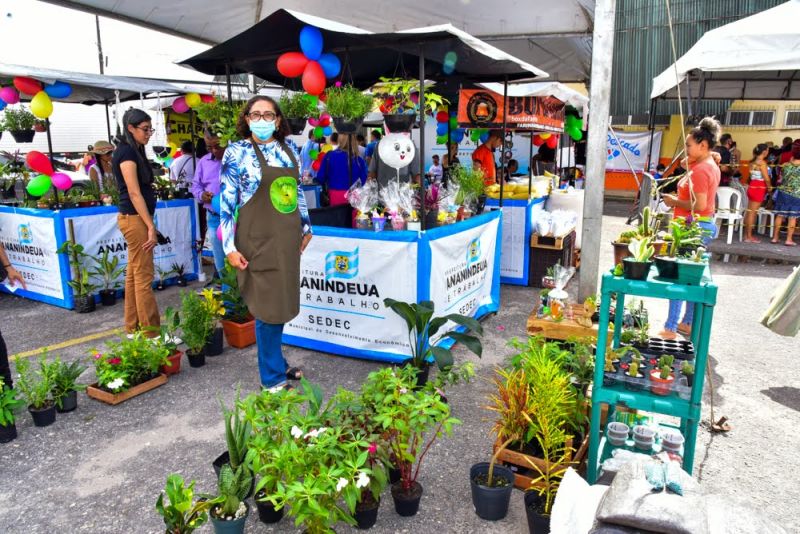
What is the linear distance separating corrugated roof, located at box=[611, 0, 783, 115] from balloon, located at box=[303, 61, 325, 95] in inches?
551

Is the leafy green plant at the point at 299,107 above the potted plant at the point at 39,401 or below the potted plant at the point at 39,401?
above

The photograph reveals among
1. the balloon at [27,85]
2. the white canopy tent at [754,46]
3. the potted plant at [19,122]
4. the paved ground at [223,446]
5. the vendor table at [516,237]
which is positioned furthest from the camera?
the white canopy tent at [754,46]

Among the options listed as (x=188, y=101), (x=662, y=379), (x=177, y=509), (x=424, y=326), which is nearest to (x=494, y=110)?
(x=424, y=326)

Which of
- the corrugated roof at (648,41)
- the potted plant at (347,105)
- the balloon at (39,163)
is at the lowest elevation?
the balloon at (39,163)

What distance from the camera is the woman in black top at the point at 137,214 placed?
15.7 ft

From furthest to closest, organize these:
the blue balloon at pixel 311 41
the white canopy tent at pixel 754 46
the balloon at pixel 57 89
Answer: the white canopy tent at pixel 754 46, the balloon at pixel 57 89, the blue balloon at pixel 311 41

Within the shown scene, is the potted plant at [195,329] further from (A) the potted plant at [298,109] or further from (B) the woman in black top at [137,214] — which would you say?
(A) the potted plant at [298,109]

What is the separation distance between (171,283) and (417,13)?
23.8 feet

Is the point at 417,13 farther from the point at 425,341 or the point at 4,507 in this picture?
the point at 4,507

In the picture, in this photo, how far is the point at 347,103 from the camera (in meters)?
4.60

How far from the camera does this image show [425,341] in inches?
174

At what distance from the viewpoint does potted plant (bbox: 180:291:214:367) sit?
15.5ft

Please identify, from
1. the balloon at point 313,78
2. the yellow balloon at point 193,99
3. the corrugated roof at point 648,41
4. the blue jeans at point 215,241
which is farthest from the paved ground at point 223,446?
the corrugated roof at point 648,41

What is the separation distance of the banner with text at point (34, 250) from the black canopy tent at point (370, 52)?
2.64m
